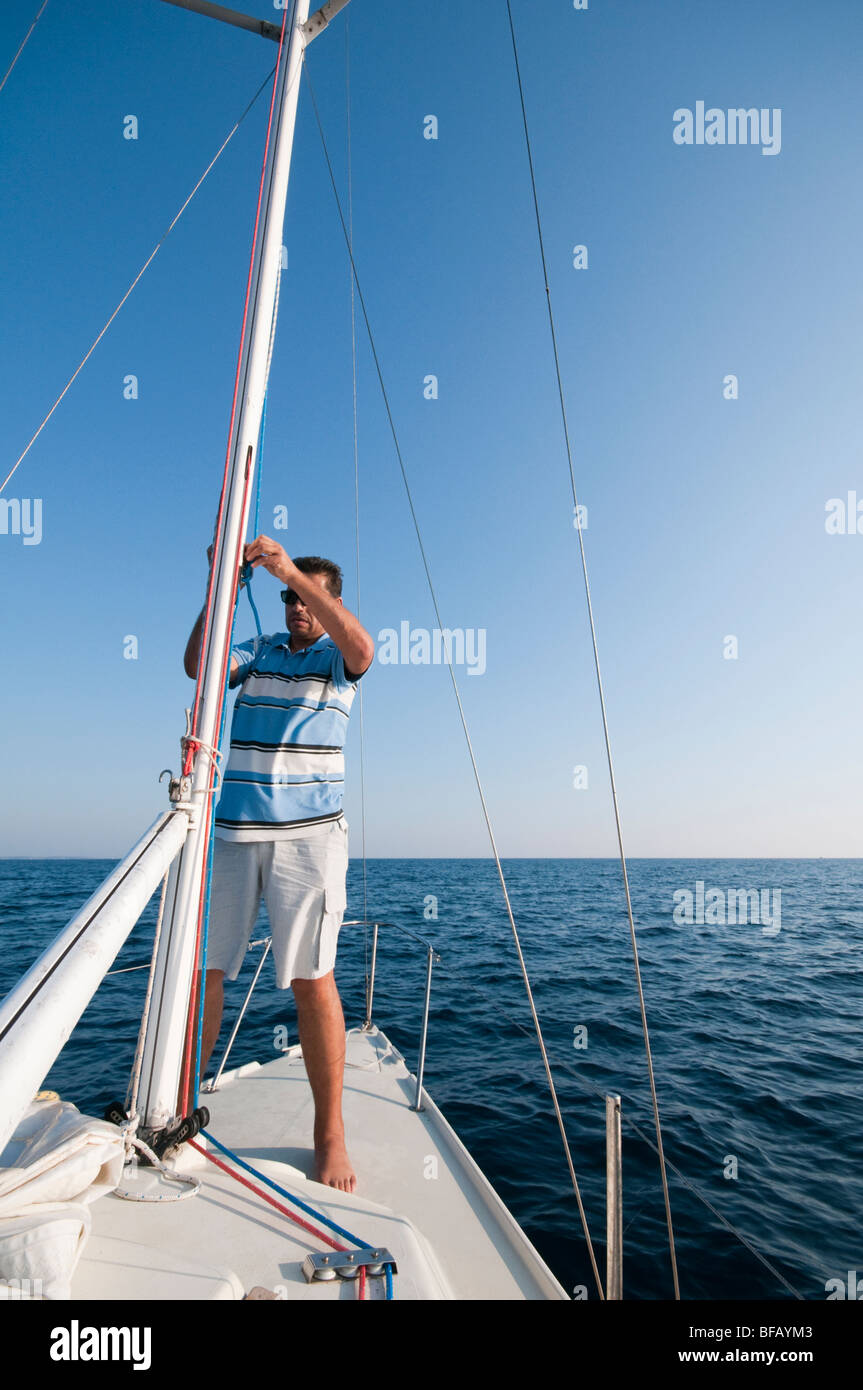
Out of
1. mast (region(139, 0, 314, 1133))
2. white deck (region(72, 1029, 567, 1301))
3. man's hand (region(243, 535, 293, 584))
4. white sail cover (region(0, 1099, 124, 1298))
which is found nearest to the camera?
white sail cover (region(0, 1099, 124, 1298))

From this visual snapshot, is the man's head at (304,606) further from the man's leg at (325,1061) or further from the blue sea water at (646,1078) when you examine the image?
the blue sea water at (646,1078)

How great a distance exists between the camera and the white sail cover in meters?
1.01

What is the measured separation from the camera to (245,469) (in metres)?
2.06

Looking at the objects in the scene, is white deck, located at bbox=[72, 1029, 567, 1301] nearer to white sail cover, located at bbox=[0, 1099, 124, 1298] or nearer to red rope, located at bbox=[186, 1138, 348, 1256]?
red rope, located at bbox=[186, 1138, 348, 1256]

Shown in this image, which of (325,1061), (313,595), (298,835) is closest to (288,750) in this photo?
(298,835)

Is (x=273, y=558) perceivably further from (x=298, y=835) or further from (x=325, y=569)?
(x=298, y=835)

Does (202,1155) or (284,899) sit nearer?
(202,1155)

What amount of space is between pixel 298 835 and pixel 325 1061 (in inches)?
30.8

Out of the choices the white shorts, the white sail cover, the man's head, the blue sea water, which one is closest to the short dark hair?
the man's head

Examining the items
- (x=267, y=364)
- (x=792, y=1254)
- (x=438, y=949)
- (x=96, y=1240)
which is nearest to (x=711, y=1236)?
(x=792, y=1254)

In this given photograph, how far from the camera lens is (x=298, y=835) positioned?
2166mm

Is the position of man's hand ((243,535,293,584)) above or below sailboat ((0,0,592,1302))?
above

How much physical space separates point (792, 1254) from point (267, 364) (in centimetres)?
535

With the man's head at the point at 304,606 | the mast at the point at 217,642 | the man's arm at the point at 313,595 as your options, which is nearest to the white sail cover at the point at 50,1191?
the mast at the point at 217,642
